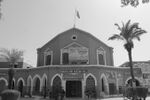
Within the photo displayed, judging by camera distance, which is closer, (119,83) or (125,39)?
(125,39)

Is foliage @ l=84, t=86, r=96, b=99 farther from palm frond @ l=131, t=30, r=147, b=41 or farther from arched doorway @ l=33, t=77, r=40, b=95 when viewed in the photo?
palm frond @ l=131, t=30, r=147, b=41

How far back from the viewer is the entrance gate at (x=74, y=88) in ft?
95.8

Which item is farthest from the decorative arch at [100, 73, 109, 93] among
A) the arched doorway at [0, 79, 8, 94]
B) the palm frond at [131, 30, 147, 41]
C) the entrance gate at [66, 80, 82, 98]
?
the arched doorway at [0, 79, 8, 94]

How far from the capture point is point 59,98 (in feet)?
81.1

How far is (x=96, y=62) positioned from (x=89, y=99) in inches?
346

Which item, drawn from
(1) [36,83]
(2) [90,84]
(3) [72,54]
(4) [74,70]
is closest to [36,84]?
(1) [36,83]

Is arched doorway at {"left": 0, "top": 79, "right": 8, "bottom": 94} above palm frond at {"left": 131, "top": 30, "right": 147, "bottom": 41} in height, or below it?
below

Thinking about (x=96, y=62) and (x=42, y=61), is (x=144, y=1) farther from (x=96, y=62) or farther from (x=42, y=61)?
(x=42, y=61)

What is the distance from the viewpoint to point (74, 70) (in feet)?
93.2

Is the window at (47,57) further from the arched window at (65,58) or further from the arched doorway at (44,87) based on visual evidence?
the arched doorway at (44,87)

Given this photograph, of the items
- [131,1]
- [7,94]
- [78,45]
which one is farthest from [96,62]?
[131,1]

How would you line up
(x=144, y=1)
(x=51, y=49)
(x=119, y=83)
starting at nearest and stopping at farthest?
1. (x=144, y=1)
2. (x=119, y=83)
3. (x=51, y=49)

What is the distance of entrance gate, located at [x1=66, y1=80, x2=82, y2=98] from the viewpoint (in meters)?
29.2

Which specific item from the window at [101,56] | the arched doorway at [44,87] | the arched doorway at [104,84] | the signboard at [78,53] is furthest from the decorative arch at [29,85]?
the window at [101,56]
